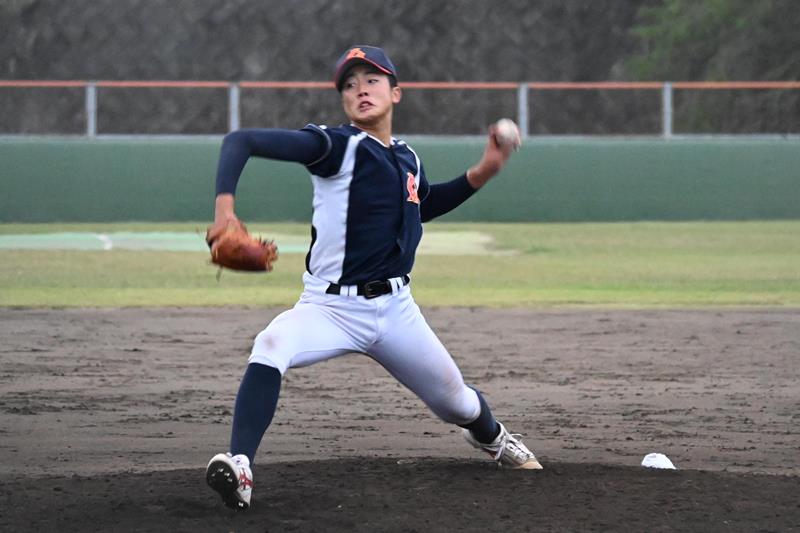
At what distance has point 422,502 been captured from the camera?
15.3 feet

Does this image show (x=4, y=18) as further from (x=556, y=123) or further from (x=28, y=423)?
(x=28, y=423)

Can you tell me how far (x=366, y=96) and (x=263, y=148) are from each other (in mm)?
611

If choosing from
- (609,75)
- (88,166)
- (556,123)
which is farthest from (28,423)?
(609,75)

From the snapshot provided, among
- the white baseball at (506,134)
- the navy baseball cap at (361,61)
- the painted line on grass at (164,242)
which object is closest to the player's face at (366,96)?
the navy baseball cap at (361,61)

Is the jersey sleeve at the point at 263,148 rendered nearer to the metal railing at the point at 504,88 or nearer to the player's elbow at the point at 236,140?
the player's elbow at the point at 236,140

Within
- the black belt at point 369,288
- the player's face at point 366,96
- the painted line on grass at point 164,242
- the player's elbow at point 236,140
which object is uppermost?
the player's face at point 366,96

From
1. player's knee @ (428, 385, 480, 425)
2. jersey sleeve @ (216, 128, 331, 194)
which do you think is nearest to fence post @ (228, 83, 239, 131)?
player's knee @ (428, 385, 480, 425)

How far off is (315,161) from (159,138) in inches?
646

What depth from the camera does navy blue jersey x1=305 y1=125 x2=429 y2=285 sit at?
15.0 feet

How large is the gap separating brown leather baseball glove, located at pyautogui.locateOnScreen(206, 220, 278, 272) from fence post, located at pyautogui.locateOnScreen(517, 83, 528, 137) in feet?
55.9

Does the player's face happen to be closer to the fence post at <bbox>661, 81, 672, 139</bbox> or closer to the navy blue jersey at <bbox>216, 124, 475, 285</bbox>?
the navy blue jersey at <bbox>216, 124, 475, 285</bbox>

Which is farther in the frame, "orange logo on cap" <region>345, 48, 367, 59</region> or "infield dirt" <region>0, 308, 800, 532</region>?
"orange logo on cap" <region>345, 48, 367, 59</region>

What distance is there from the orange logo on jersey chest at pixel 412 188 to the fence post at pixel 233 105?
52.1ft

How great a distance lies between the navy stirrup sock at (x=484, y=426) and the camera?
5.11m
